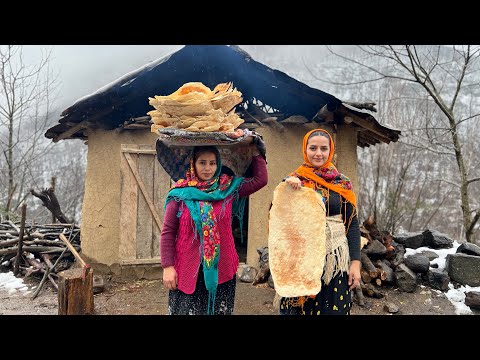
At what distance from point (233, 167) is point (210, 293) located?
87cm

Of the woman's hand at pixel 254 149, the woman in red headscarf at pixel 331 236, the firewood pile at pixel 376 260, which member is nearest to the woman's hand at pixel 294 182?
the woman in red headscarf at pixel 331 236

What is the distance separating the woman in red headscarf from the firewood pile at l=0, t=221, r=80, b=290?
4.93m

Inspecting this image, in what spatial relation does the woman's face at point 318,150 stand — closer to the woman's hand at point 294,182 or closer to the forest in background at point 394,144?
the woman's hand at point 294,182

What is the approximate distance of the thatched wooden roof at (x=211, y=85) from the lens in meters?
4.93

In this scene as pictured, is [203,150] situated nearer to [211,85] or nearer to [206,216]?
[206,216]

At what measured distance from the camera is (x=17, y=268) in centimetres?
592

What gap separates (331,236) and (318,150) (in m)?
0.55

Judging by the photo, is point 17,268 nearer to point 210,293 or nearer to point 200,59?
point 200,59

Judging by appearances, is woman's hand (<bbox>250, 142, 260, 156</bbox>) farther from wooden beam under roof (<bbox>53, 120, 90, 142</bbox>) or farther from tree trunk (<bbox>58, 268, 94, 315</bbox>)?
wooden beam under roof (<bbox>53, 120, 90, 142</bbox>)

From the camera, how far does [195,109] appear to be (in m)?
1.97

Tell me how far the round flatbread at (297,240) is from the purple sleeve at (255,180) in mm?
143

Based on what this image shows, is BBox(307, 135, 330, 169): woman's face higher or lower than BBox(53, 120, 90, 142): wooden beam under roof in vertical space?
lower

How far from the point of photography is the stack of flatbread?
76.7 inches

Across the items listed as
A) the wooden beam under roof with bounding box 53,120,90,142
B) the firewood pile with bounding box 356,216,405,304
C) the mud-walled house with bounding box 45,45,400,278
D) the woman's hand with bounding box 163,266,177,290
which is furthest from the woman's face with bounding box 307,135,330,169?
the wooden beam under roof with bounding box 53,120,90,142
